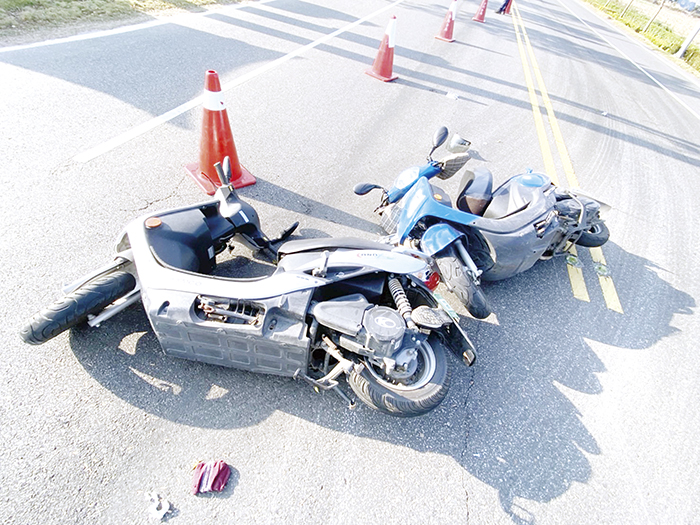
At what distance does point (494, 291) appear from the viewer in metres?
3.73

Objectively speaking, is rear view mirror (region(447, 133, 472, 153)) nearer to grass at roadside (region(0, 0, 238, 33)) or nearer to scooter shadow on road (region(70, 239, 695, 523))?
scooter shadow on road (region(70, 239, 695, 523))

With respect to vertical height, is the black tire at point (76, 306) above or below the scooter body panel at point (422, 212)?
below

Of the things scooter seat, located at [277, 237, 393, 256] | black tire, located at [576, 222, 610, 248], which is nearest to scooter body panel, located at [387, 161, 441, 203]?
scooter seat, located at [277, 237, 393, 256]

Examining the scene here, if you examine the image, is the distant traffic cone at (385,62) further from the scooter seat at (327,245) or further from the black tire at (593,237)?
the scooter seat at (327,245)

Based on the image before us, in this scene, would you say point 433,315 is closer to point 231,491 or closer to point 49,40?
point 231,491

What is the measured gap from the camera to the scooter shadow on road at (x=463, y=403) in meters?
2.43

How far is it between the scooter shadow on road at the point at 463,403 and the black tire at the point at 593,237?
57.3 inches

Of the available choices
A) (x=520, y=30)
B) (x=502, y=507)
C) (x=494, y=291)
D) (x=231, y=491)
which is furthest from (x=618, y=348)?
(x=520, y=30)

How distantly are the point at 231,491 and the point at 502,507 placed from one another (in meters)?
1.54

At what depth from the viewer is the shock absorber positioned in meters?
2.42

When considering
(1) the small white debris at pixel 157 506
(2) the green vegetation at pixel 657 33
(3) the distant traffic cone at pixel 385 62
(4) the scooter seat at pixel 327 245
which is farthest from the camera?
(2) the green vegetation at pixel 657 33

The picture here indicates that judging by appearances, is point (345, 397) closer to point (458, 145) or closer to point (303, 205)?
point (303, 205)

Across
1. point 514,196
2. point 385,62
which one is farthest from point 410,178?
point 385,62

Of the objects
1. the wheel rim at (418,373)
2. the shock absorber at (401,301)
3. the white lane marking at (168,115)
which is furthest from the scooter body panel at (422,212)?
the white lane marking at (168,115)
